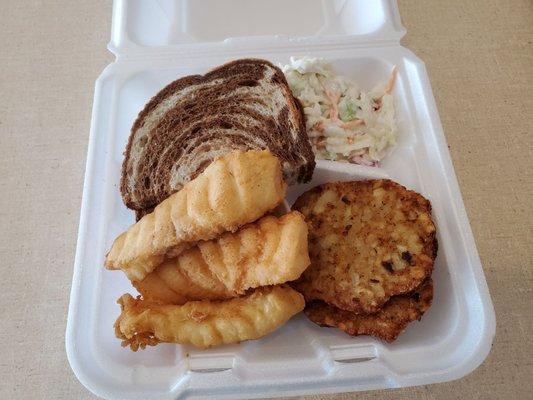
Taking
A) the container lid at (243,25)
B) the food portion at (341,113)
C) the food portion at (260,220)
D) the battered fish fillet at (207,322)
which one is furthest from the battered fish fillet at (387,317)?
the container lid at (243,25)

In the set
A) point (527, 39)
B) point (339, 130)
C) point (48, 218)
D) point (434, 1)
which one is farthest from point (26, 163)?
point (527, 39)

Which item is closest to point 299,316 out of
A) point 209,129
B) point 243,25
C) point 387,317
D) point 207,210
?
point 387,317

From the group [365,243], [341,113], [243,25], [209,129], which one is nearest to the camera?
[365,243]

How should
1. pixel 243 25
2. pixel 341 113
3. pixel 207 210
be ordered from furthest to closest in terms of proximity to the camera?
pixel 243 25 < pixel 341 113 < pixel 207 210

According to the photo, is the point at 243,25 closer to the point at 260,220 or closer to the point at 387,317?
the point at 260,220

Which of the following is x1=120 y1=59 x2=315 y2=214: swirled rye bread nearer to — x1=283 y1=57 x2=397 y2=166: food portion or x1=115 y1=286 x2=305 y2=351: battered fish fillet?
x1=283 y1=57 x2=397 y2=166: food portion

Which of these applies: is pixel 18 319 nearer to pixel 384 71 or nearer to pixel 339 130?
pixel 339 130

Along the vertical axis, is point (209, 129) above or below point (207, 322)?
above

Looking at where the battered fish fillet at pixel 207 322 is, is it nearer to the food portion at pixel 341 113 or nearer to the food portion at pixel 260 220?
the food portion at pixel 260 220
